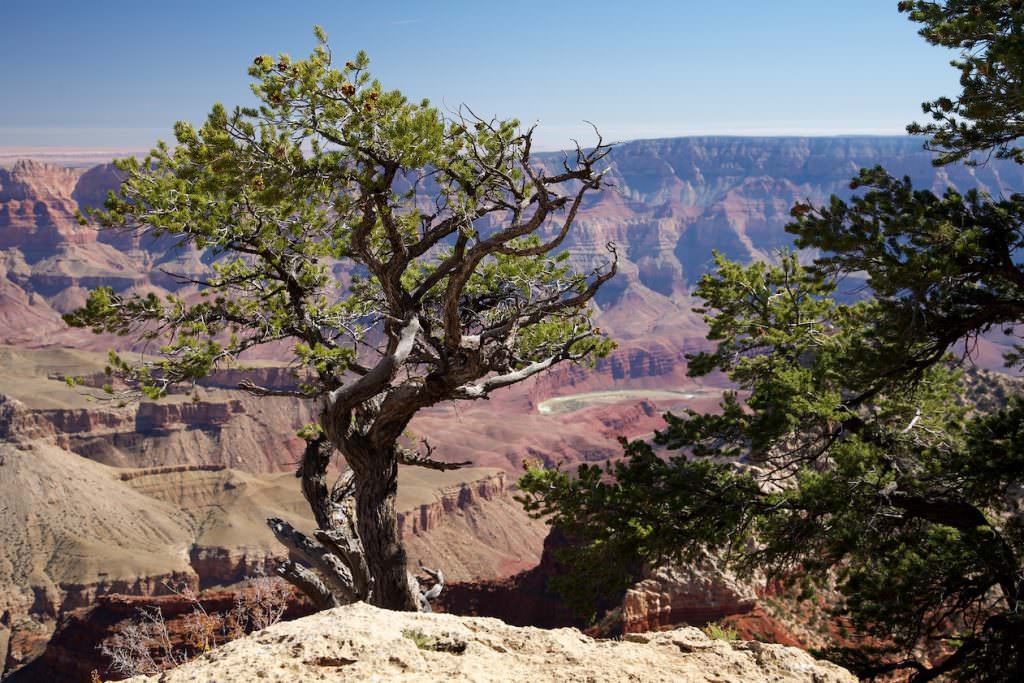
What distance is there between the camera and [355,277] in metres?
12.3

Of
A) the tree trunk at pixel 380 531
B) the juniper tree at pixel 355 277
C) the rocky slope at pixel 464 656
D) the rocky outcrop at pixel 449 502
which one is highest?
the juniper tree at pixel 355 277

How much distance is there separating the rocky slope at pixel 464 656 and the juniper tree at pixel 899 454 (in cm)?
375

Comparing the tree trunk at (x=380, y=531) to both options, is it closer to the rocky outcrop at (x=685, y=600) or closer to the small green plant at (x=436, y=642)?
the small green plant at (x=436, y=642)

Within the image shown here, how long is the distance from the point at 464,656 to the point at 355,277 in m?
7.86

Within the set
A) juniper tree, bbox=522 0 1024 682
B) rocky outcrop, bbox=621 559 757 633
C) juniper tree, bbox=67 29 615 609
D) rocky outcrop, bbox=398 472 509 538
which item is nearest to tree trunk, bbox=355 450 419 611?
juniper tree, bbox=67 29 615 609

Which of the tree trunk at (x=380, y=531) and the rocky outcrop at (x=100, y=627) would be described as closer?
the tree trunk at (x=380, y=531)

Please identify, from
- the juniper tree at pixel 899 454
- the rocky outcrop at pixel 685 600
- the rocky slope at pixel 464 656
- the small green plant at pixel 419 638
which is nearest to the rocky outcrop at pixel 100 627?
the rocky outcrop at pixel 685 600

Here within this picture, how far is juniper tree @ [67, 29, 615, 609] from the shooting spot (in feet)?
27.5

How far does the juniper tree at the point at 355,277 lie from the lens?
8391 mm

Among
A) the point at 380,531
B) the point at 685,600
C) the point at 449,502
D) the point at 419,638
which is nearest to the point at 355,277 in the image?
the point at 380,531

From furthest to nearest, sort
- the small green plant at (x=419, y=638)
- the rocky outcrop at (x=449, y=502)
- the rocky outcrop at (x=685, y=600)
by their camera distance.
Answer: the rocky outcrop at (x=449, y=502) < the rocky outcrop at (x=685, y=600) < the small green plant at (x=419, y=638)

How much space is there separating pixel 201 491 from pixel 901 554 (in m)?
74.3

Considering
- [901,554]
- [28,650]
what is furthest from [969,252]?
[28,650]

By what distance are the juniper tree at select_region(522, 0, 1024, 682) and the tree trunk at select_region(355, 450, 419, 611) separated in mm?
1944
